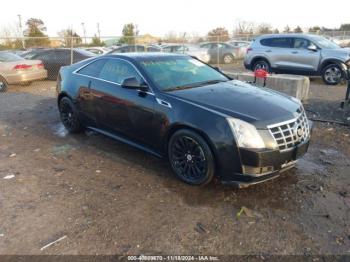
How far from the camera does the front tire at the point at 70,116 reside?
5.97m

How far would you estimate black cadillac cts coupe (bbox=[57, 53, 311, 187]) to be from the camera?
3551mm

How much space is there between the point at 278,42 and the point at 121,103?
32.0 feet

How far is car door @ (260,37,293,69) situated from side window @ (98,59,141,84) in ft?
29.2

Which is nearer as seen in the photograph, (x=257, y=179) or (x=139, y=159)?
(x=257, y=179)

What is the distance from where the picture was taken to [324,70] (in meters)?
11.6

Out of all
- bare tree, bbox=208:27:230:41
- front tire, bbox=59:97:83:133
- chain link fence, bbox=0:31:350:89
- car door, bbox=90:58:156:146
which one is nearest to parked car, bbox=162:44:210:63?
chain link fence, bbox=0:31:350:89

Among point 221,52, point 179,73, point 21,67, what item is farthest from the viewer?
point 221,52

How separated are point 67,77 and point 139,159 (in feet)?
7.59

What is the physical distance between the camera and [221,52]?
814 inches

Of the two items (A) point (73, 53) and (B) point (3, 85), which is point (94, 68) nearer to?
(B) point (3, 85)

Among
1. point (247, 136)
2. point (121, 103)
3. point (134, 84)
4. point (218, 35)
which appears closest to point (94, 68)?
point (121, 103)

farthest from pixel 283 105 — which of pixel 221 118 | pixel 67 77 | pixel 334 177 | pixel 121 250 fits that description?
pixel 67 77

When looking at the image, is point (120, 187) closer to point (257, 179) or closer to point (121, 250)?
point (121, 250)

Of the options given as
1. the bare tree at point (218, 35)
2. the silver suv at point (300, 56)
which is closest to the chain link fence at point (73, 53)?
the bare tree at point (218, 35)
